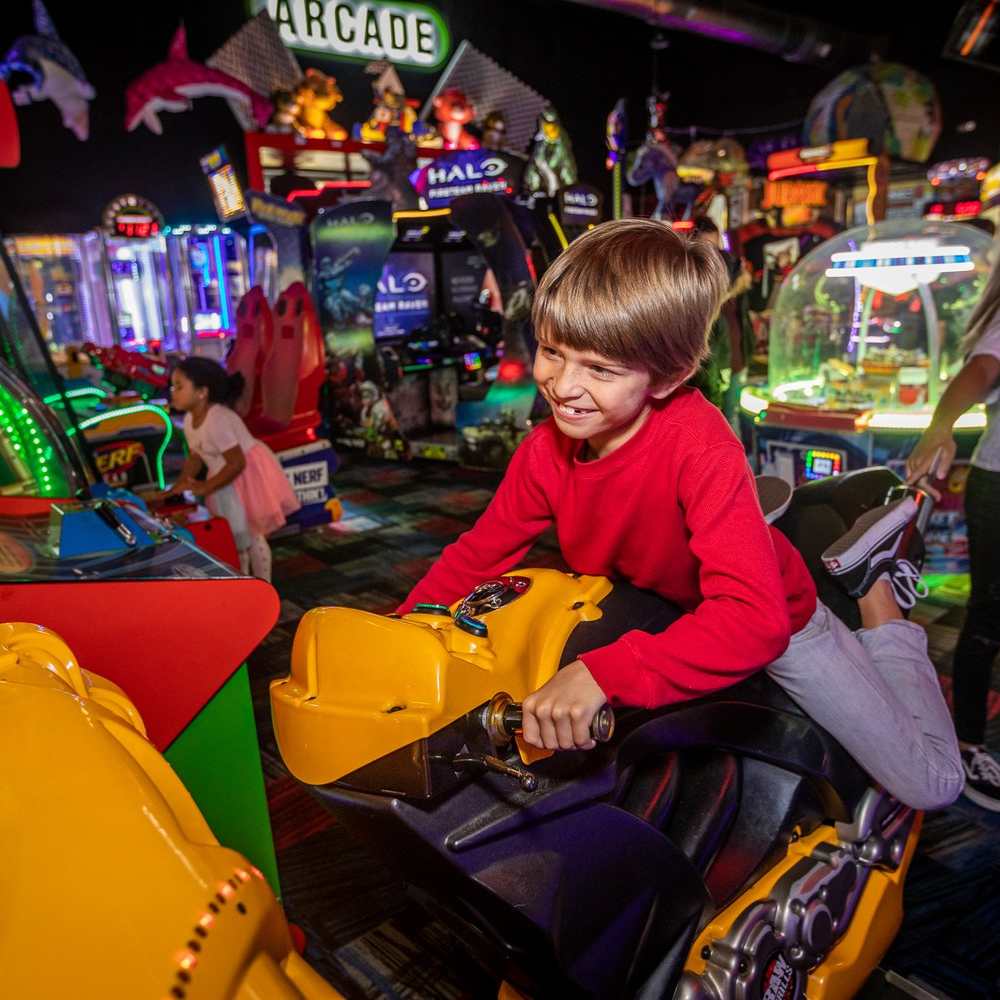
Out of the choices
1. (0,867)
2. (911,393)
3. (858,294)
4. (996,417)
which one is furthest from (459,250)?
(0,867)

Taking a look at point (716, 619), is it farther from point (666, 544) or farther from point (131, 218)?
point (131, 218)

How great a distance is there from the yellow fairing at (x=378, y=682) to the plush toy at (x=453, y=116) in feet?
38.7

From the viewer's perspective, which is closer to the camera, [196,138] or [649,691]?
[649,691]

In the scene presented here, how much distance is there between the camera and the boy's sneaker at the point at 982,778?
6.86 feet

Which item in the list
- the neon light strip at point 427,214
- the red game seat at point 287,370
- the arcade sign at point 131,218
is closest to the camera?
the red game seat at point 287,370

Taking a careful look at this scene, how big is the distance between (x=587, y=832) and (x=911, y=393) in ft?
12.4

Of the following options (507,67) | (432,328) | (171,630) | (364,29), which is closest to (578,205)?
(432,328)

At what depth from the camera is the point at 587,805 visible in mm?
946

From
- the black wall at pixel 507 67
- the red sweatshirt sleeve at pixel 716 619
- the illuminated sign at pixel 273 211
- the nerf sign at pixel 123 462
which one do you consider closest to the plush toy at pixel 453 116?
the black wall at pixel 507 67

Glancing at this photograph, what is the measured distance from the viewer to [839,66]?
13.4m

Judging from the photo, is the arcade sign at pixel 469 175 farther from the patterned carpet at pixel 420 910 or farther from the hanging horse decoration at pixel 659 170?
the patterned carpet at pixel 420 910

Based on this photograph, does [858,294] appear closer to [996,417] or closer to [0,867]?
[996,417]

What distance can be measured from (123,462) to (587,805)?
472cm

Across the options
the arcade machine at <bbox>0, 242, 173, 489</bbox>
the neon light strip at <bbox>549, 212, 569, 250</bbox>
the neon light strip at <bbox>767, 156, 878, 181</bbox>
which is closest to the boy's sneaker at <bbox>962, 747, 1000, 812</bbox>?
the arcade machine at <bbox>0, 242, 173, 489</bbox>
